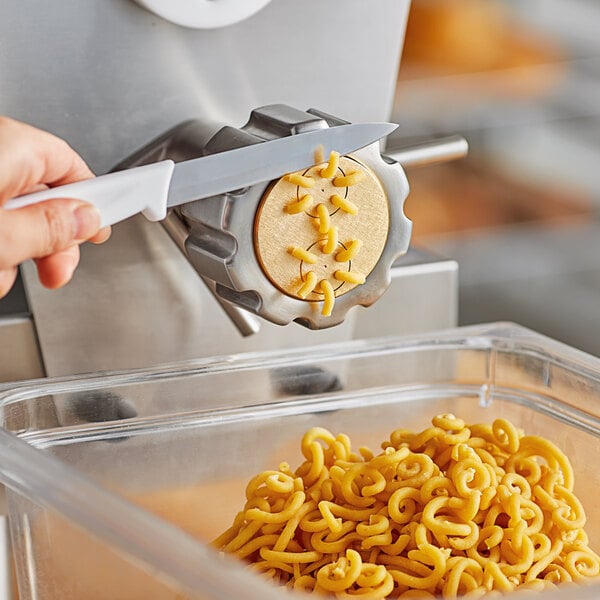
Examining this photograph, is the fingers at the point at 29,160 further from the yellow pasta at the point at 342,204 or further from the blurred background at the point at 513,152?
the blurred background at the point at 513,152

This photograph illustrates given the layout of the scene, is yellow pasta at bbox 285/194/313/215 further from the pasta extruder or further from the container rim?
the container rim

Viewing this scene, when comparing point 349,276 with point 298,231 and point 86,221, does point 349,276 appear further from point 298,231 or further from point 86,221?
point 86,221

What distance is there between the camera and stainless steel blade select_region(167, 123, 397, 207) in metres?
0.54

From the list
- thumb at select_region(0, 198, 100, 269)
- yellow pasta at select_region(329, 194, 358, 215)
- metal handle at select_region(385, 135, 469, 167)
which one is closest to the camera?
thumb at select_region(0, 198, 100, 269)

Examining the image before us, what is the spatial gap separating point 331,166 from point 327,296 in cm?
7

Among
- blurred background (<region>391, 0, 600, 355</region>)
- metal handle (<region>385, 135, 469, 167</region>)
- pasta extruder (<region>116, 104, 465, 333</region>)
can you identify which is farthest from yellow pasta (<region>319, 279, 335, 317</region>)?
blurred background (<region>391, 0, 600, 355</region>)

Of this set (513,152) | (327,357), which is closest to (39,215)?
(327,357)

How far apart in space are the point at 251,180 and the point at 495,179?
123 cm

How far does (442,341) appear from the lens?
2.23ft

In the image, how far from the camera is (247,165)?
1.80ft

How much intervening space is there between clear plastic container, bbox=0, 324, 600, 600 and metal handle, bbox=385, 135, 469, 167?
11 cm

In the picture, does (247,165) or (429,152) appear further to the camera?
(429,152)

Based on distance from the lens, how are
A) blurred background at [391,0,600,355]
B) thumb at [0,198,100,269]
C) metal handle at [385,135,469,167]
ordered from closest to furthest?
thumb at [0,198,100,269], metal handle at [385,135,469,167], blurred background at [391,0,600,355]

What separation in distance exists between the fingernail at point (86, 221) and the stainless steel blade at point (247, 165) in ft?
0.16
